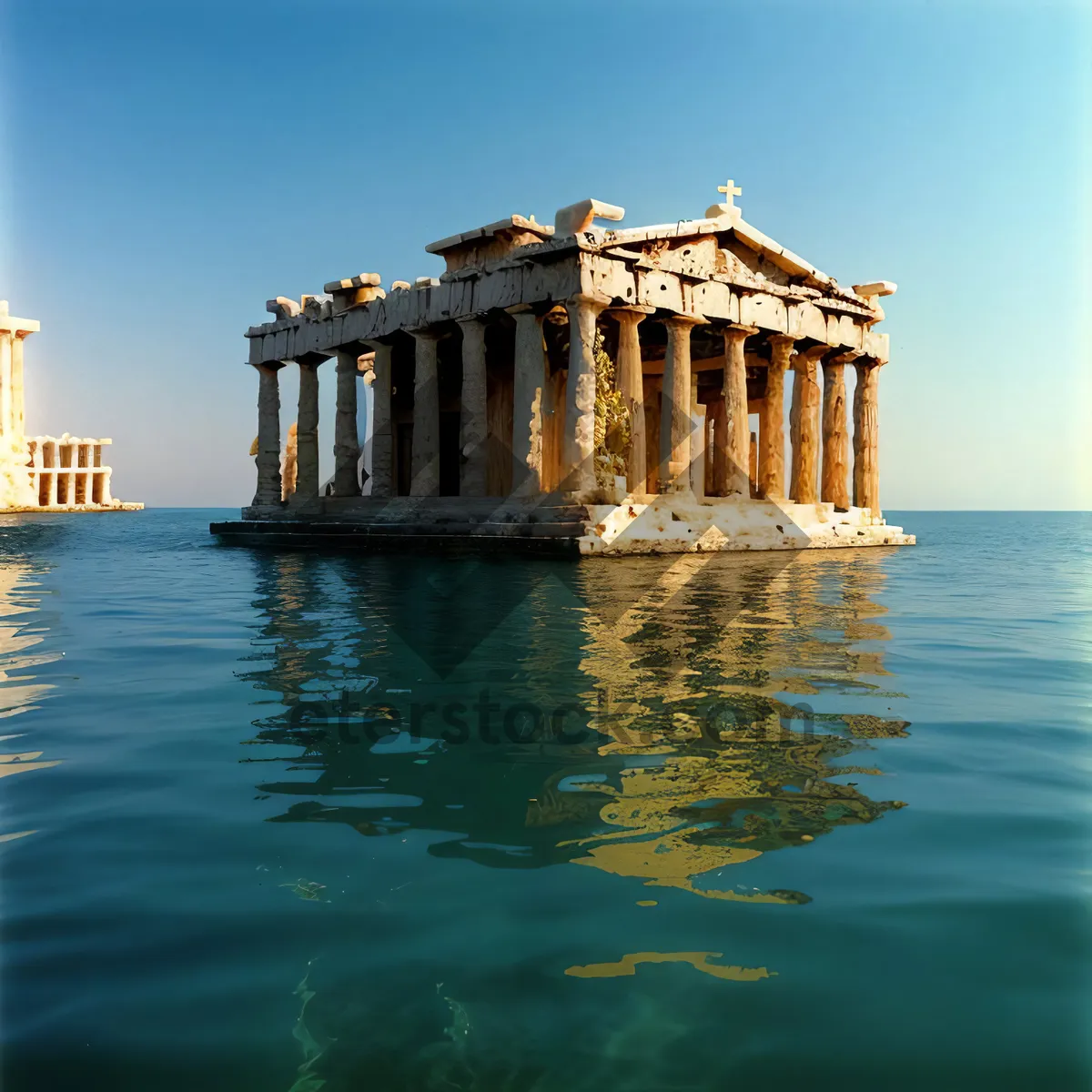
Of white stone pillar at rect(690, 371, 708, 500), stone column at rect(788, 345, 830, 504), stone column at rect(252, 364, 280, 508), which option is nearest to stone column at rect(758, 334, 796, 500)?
stone column at rect(788, 345, 830, 504)

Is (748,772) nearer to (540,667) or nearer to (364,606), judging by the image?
(540,667)

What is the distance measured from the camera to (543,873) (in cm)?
287

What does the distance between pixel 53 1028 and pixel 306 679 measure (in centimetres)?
394

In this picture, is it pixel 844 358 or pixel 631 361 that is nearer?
pixel 631 361

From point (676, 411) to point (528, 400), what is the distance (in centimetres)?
345

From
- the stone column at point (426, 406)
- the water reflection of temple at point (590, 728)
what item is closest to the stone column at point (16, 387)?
the stone column at point (426, 406)

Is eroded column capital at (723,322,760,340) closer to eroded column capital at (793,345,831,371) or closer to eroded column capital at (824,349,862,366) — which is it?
eroded column capital at (793,345,831,371)

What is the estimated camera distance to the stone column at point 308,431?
2817 cm

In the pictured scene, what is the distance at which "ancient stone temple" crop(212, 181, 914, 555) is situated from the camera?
19.7m

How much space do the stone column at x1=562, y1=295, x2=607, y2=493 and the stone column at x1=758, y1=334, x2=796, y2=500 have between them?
22.7 feet

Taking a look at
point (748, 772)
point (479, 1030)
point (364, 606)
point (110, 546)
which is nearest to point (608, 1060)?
point (479, 1030)

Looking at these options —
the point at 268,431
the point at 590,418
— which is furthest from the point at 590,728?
the point at 268,431

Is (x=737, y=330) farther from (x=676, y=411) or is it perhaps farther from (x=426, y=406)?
(x=426, y=406)

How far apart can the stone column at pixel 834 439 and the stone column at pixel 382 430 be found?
41.0 ft
